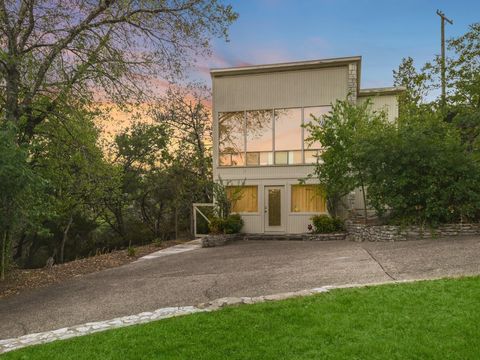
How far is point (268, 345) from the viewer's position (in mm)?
4711

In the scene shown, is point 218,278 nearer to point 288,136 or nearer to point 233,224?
point 233,224

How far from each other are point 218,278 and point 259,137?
33.4 feet

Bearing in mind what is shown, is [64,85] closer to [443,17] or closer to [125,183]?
[125,183]

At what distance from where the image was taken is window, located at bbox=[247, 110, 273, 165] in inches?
700

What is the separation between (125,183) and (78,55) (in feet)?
40.6

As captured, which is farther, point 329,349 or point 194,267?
point 194,267

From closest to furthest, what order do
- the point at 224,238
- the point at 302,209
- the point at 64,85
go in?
the point at 64,85 < the point at 224,238 < the point at 302,209

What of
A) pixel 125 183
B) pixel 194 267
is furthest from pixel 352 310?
pixel 125 183

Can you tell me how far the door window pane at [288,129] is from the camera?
57.3ft

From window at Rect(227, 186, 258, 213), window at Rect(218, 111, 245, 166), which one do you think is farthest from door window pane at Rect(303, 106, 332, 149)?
window at Rect(227, 186, 258, 213)

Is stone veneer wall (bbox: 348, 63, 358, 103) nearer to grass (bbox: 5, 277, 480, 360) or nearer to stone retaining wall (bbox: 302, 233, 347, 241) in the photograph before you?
stone retaining wall (bbox: 302, 233, 347, 241)

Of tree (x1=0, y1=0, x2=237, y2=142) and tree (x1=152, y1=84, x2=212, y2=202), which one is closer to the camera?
tree (x1=0, y1=0, x2=237, y2=142)

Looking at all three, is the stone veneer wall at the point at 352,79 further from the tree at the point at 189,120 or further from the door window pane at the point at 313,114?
the tree at the point at 189,120

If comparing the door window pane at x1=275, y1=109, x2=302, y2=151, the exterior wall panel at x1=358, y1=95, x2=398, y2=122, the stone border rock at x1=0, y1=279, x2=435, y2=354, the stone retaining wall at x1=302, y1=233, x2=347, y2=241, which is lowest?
the stone border rock at x1=0, y1=279, x2=435, y2=354
